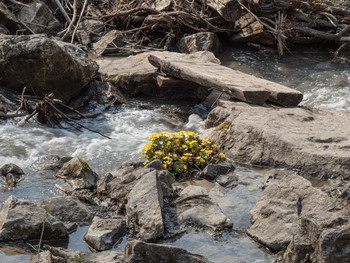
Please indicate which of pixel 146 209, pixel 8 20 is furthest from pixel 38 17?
pixel 146 209

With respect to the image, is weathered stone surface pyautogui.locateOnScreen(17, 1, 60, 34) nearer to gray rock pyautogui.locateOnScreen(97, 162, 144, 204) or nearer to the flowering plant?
the flowering plant

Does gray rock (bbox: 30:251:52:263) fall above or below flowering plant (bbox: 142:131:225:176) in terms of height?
above

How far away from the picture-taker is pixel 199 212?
5191mm

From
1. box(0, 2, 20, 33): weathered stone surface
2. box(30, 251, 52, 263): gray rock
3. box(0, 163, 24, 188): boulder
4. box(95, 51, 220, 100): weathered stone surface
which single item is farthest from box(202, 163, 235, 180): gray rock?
box(0, 2, 20, 33): weathered stone surface

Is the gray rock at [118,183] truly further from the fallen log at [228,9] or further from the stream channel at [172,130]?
the fallen log at [228,9]

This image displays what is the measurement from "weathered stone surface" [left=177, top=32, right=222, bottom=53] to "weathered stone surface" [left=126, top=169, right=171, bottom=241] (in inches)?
282

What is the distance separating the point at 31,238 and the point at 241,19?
949 centimetres

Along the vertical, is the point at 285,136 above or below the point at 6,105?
above

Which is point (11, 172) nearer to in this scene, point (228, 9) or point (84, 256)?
point (84, 256)

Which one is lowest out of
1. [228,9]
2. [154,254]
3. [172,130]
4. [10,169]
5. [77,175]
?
[172,130]

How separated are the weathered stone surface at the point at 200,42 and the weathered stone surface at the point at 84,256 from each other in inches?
326

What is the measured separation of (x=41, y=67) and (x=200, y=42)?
4.46m

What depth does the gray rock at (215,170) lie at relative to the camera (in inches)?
252

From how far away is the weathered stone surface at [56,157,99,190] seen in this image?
622 cm
